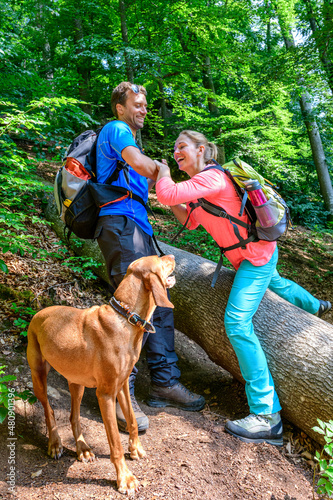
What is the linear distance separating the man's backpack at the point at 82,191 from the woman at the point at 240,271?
0.47 meters

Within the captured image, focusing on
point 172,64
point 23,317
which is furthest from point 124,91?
point 172,64

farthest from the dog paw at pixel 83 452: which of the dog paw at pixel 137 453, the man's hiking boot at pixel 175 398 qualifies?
the man's hiking boot at pixel 175 398

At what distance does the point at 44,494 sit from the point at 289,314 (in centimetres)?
259

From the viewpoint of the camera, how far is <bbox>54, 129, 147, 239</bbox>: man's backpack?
3.03 m

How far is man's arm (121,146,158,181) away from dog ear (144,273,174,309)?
42.6 inches

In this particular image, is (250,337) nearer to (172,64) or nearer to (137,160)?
(137,160)

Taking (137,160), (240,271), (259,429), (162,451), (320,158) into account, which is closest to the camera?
(162,451)

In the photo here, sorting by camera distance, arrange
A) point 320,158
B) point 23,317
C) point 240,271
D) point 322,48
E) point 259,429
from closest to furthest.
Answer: point 259,429 < point 240,271 < point 23,317 < point 322,48 < point 320,158

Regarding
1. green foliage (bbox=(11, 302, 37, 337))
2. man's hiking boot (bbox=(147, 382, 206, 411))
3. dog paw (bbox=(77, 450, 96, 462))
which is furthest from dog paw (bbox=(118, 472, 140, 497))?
green foliage (bbox=(11, 302, 37, 337))

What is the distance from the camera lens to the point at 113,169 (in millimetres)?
3080

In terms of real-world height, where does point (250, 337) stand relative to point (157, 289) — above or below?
below

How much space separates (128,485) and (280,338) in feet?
Answer: 6.10

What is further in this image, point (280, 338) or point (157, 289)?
point (280, 338)

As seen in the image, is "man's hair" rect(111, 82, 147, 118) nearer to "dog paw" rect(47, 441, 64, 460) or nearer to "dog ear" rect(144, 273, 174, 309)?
"dog ear" rect(144, 273, 174, 309)
